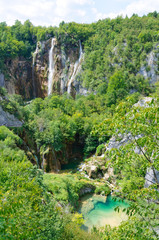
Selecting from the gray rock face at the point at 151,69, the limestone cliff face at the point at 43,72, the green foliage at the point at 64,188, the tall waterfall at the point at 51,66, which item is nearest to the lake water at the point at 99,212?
the green foliage at the point at 64,188

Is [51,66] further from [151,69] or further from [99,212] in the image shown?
[99,212]

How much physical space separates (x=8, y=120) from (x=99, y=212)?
1621 centimetres

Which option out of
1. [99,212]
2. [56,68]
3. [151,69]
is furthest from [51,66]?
[99,212]

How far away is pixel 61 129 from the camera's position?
27484 millimetres

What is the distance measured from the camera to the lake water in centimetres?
1595

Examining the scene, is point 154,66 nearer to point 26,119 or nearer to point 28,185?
point 26,119

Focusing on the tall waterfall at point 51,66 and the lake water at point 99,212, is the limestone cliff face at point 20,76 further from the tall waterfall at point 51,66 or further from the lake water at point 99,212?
the lake water at point 99,212

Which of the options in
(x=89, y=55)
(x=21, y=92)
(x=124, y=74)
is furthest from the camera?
(x=21, y=92)

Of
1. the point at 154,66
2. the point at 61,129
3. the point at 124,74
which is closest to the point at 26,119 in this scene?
the point at 61,129

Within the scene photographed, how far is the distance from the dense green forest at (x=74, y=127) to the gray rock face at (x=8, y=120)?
0.73 m

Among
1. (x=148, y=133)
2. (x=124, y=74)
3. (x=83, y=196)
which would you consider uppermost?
(x=124, y=74)

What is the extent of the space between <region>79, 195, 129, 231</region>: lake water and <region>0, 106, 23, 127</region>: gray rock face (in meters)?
13.4

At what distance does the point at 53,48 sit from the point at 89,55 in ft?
38.9

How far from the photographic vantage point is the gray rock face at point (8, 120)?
23656mm
